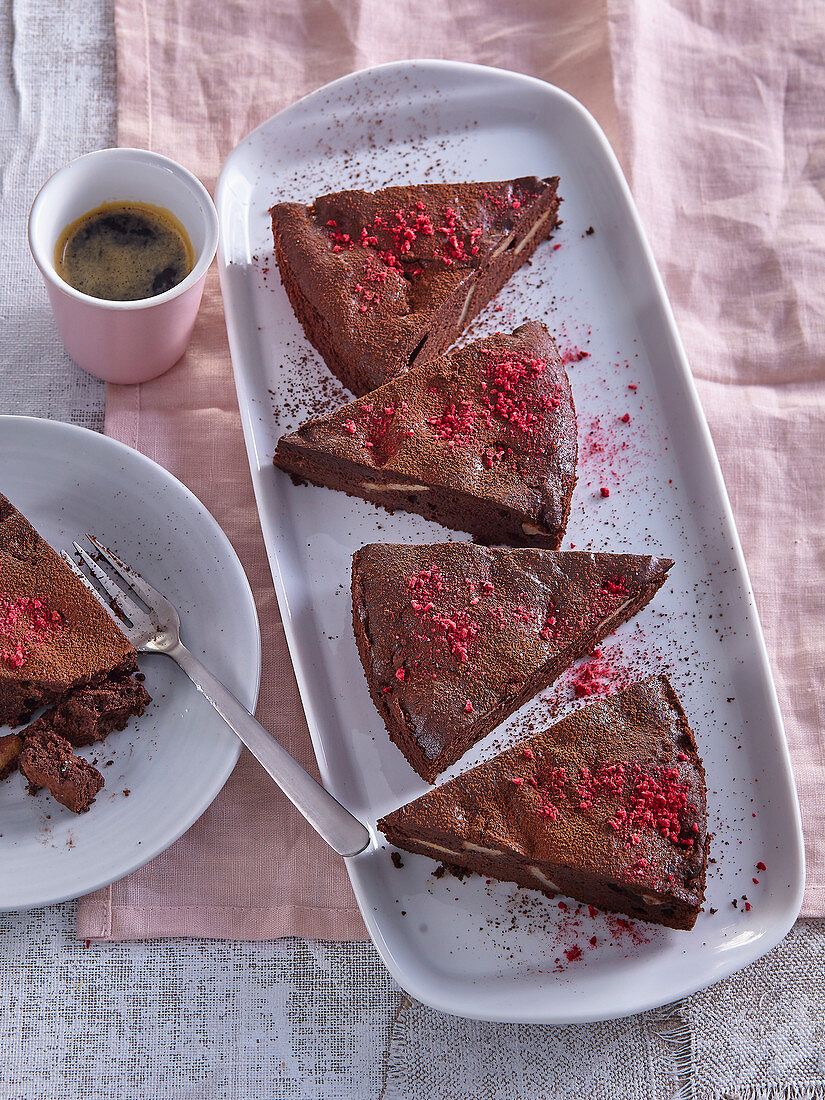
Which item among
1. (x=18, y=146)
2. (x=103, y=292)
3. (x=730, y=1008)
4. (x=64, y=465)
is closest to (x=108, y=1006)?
(x=64, y=465)

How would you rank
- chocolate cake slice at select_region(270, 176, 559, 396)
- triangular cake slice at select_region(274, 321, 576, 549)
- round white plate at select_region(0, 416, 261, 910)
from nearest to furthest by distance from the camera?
round white plate at select_region(0, 416, 261, 910)
triangular cake slice at select_region(274, 321, 576, 549)
chocolate cake slice at select_region(270, 176, 559, 396)

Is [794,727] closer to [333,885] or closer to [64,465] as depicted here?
[333,885]

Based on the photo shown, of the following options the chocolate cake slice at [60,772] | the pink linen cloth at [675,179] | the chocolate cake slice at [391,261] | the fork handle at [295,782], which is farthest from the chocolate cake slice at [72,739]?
the chocolate cake slice at [391,261]

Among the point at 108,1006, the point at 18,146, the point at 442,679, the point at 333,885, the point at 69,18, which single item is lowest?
the point at 108,1006

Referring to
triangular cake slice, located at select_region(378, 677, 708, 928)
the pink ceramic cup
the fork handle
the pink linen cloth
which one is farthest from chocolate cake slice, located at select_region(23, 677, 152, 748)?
the pink ceramic cup

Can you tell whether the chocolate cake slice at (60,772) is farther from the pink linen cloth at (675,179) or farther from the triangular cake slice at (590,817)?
the triangular cake slice at (590,817)

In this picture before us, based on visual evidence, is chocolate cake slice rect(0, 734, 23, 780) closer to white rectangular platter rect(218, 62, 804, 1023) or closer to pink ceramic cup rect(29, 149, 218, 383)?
white rectangular platter rect(218, 62, 804, 1023)

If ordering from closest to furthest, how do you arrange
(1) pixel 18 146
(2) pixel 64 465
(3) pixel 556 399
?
(2) pixel 64 465 → (3) pixel 556 399 → (1) pixel 18 146
